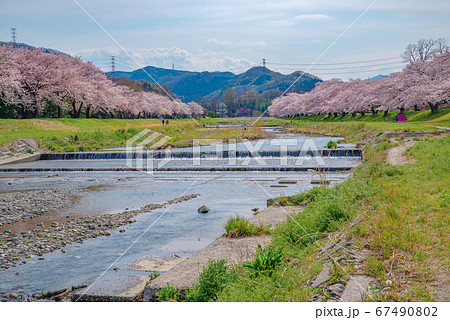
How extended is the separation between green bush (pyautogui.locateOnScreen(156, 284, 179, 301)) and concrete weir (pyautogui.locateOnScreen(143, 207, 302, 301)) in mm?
156

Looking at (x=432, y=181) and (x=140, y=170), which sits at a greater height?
(x=432, y=181)

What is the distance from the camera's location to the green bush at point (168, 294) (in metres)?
6.19

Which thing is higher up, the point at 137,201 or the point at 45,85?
the point at 45,85

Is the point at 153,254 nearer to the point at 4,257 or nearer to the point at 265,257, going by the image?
the point at 4,257

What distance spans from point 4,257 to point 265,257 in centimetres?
678

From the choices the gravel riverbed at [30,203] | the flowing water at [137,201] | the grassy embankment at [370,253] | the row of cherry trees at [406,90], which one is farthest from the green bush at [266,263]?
the row of cherry trees at [406,90]

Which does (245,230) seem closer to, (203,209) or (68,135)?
(203,209)

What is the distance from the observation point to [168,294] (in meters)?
6.21

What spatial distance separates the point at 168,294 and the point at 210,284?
0.69 meters

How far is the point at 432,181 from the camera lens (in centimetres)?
1036

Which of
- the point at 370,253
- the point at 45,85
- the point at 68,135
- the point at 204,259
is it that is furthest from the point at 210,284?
the point at 45,85

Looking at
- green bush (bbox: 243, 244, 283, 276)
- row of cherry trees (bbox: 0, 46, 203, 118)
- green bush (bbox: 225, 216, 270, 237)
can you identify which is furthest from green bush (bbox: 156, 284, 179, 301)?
row of cherry trees (bbox: 0, 46, 203, 118)

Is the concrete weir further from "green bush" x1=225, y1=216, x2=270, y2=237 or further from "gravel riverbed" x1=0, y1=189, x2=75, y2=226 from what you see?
"gravel riverbed" x1=0, y1=189, x2=75, y2=226

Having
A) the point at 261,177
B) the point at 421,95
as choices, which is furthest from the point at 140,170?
the point at 421,95
